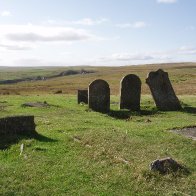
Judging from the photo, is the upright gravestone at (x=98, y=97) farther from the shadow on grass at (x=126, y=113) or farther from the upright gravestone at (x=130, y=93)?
the upright gravestone at (x=130, y=93)

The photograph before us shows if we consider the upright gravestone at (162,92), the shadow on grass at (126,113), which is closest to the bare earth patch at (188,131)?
the shadow on grass at (126,113)

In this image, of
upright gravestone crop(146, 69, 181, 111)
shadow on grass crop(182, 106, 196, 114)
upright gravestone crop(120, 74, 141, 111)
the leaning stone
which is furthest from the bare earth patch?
upright gravestone crop(120, 74, 141, 111)

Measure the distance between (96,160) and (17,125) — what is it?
586 centimetres

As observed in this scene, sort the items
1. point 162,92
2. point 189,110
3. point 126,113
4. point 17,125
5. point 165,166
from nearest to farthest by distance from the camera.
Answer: point 165,166 → point 17,125 → point 126,113 → point 189,110 → point 162,92

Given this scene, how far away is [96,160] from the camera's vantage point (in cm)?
1577

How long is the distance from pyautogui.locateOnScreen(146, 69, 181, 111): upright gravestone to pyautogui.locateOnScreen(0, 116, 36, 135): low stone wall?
14567 mm

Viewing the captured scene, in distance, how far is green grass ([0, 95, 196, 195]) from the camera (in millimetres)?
12961

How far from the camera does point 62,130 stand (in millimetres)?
21969

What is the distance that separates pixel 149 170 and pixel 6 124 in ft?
28.0

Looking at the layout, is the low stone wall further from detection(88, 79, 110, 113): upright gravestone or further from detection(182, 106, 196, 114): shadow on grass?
detection(182, 106, 196, 114): shadow on grass

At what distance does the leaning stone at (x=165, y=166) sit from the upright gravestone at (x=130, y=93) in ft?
59.4

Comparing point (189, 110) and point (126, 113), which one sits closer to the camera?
point (126, 113)

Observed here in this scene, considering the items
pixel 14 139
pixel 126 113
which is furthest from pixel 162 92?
pixel 14 139

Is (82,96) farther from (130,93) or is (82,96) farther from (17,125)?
(17,125)
